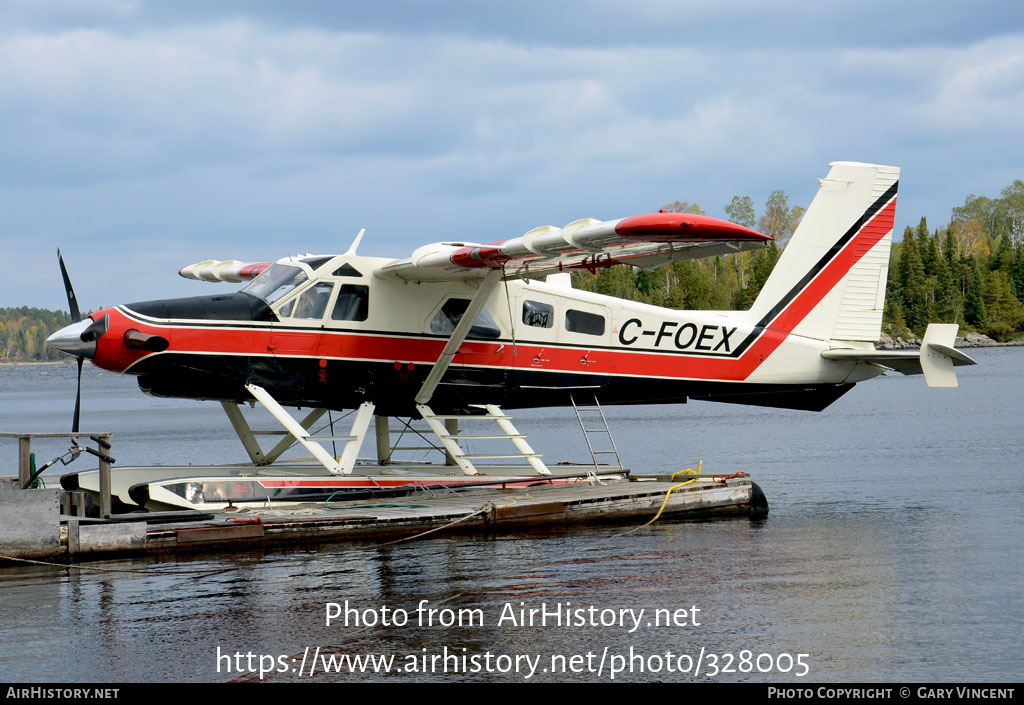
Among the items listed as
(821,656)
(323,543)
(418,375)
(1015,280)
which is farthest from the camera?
(1015,280)

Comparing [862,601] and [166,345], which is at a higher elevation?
[166,345]

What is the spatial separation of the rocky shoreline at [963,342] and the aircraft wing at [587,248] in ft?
299

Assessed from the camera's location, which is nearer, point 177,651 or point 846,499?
point 177,651

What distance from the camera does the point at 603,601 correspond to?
9.86 meters

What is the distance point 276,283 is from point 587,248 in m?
4.16

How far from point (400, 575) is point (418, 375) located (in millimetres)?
3928

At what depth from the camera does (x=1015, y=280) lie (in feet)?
364

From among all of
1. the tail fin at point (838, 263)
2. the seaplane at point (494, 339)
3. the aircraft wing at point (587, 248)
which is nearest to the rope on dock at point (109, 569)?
the seaplane at point (494, 339)

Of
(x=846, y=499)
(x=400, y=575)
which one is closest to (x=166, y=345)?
(x=400, y=575)

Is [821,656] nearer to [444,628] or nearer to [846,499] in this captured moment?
[444,628]

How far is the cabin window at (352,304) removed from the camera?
13828 mm

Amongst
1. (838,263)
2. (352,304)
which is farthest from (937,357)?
(352,304)

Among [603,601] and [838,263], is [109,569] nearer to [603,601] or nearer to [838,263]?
[603,601]

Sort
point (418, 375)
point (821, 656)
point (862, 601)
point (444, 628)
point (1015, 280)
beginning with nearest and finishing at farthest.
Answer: point (821, 656) < point (444, 628) < point (862, 601) < point (418, 375) < point (1015, 280)
